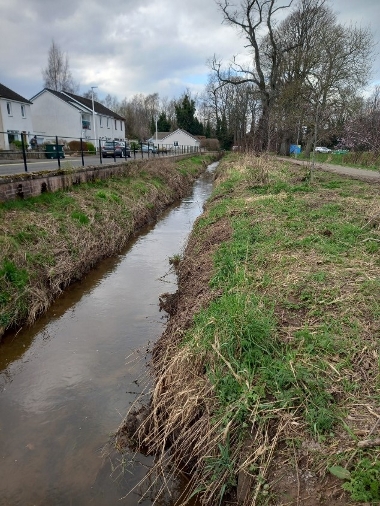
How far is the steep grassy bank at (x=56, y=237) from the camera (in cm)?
641

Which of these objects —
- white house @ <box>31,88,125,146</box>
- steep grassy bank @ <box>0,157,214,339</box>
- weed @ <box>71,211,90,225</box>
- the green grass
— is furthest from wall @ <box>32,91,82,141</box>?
the green grass

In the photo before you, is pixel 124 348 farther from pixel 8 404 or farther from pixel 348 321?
pixel 348 321

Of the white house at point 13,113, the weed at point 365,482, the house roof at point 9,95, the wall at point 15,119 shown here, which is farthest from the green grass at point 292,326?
the house roof at point 9,95

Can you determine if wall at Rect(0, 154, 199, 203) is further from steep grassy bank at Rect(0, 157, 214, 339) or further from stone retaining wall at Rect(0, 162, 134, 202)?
steep grassy bank at Rect(0, 157, 214, 339)

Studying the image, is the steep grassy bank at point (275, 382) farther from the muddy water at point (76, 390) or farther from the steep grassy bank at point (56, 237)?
the steep grassy bank at point (56, 237)

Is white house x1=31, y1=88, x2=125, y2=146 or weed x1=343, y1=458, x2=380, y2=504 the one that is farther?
white house x1=31, y1=88, x2=125, y2=146

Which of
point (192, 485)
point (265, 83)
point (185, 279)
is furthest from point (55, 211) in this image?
point (265, 83)

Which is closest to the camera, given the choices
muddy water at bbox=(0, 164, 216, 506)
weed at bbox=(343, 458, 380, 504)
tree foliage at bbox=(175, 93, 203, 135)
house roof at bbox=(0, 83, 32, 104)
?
weed at bbox=(343, 458, 380, 504)

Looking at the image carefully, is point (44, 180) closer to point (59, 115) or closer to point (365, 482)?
point (365, 482)

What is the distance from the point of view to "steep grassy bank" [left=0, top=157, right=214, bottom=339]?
6.41m

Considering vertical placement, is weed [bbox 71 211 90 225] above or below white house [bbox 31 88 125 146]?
below

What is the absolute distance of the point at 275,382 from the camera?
299 centimetres

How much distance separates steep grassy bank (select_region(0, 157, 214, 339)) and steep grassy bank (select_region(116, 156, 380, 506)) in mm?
2908

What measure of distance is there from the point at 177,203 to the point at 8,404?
1538 cm
